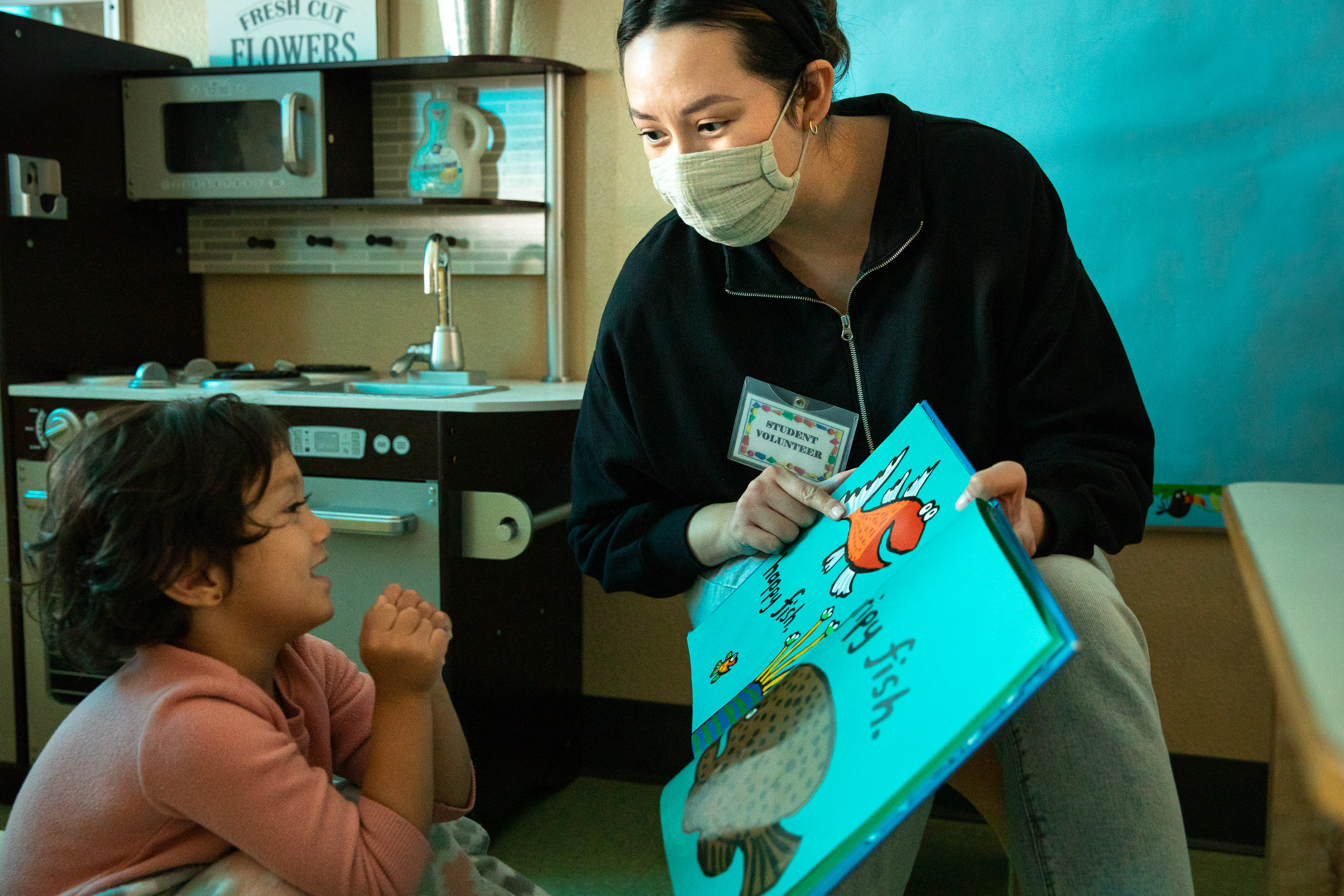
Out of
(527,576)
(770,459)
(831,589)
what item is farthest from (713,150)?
(527,576)

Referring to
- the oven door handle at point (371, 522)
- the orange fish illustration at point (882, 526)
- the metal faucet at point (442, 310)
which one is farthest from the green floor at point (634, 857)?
the orange fish illustration at point (882, 526)

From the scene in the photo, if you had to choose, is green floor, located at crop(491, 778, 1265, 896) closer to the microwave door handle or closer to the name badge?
the name badge

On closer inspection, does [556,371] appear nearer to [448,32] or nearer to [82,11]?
[448,32]

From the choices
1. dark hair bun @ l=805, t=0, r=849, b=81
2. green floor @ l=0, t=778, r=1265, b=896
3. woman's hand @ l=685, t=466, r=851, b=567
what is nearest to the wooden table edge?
woman's hand @ l=685, t=466, r=851, b=567

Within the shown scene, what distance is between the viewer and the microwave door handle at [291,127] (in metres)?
2.11

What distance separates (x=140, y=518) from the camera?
0.93m

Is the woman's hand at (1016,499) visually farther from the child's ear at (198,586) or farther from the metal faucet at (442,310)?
the metal faucet at (442,310)

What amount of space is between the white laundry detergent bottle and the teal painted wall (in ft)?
2.95

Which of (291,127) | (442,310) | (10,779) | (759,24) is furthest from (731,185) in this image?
(10,779)

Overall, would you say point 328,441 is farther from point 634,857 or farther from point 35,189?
point 634,857

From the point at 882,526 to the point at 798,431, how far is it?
1.29 ft

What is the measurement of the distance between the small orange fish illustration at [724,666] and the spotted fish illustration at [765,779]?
126 millimetres

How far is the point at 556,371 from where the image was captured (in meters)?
2.27

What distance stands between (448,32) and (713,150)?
120cm
